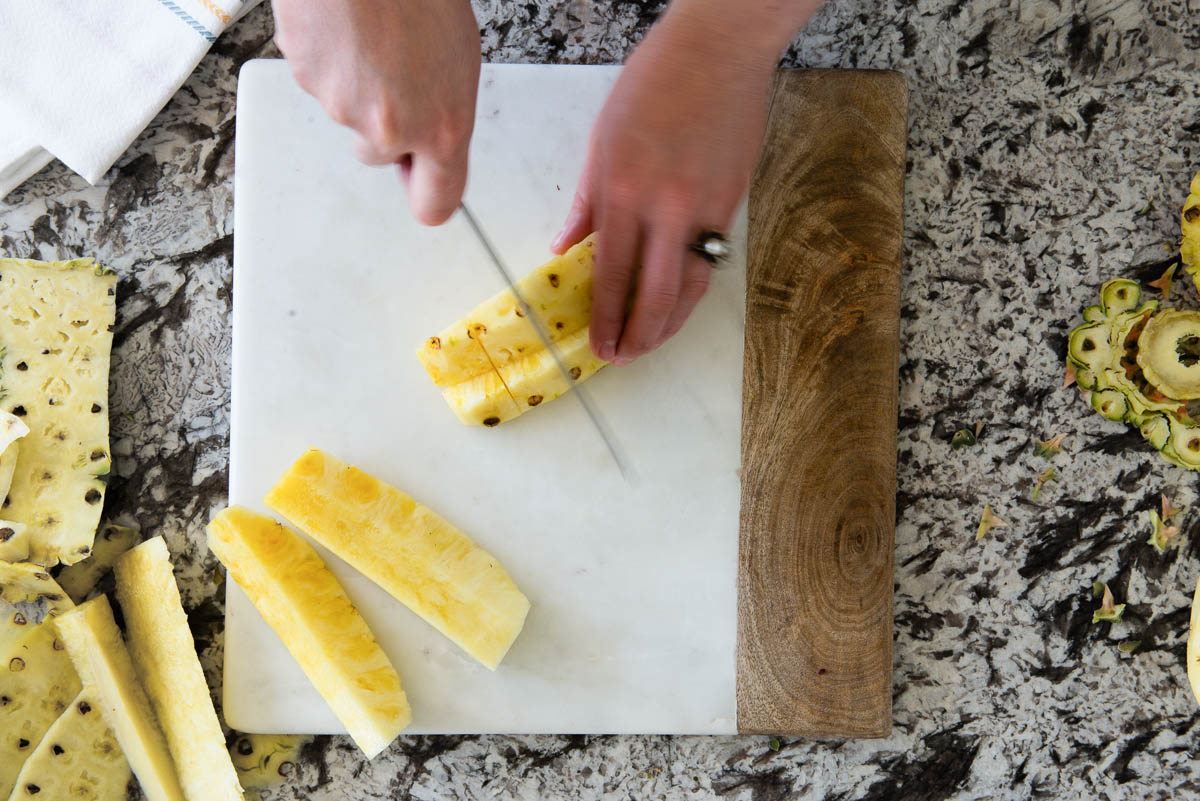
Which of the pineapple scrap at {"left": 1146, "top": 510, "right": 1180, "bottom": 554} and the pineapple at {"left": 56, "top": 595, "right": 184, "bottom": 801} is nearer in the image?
the pineapple at {"left": 56, "top": 595, "right": 184, "bottom": 801}

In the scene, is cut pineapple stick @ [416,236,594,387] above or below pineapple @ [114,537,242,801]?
above

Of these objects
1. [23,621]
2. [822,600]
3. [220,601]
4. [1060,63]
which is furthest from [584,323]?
[23,621]

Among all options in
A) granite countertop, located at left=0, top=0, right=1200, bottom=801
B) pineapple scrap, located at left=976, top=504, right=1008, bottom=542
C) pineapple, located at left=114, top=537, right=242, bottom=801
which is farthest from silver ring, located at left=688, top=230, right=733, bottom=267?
→ pineapple, located at left=114, top=537, right=242, bottom=801

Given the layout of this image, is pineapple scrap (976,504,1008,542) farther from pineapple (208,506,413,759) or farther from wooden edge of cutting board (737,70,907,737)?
pineapple (208,506,413,759)

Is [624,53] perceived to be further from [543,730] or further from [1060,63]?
[543,730]

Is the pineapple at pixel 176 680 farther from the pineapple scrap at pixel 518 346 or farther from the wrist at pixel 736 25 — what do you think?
the wrist at pixel 736 25

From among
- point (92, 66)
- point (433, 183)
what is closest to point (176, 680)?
point (433, 183)

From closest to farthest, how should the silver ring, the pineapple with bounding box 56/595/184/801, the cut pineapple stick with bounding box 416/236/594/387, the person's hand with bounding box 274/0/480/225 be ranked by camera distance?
1. the person's hand with bounding box 274/0/480/225
2. the silver ring
3. the cut pineapple stick with bounding box 416/236/594/387
4. the pineapple with bounding box 56/595/184/801

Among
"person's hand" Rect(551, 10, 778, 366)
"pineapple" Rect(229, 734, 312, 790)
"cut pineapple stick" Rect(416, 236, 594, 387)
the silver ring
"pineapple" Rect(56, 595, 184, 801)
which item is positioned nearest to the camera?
"person's hand" Rect(551, 10, 778, 366)
